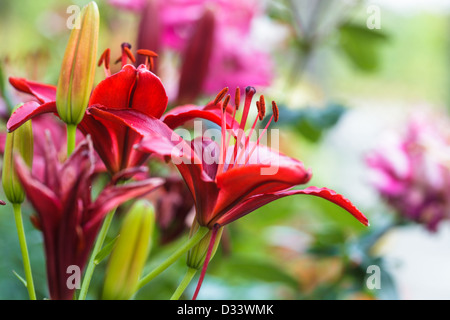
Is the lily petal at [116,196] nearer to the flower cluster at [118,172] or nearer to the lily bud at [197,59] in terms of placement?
the flower cluster at [118,172]

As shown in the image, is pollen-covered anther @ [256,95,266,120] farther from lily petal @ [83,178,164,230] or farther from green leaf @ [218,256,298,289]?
green leaf @ [218,256,298,289]

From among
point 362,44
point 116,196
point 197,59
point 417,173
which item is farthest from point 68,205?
point 362,44

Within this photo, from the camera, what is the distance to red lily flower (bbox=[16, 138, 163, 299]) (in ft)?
0.62

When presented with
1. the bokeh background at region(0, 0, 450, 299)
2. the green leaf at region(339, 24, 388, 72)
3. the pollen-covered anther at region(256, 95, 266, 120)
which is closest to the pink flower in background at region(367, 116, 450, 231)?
the bokeh background at region(0, 0, 450, 299)

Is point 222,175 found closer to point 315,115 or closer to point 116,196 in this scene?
point 116,196

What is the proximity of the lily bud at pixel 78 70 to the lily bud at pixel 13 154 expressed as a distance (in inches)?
0.7

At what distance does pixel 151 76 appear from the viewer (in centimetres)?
20

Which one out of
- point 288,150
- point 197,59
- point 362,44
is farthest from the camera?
point 288,150

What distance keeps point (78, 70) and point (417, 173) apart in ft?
1.12

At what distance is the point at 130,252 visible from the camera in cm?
18

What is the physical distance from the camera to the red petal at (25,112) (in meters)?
0.19

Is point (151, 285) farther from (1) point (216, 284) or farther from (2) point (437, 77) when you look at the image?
(2) point (437, 77)
